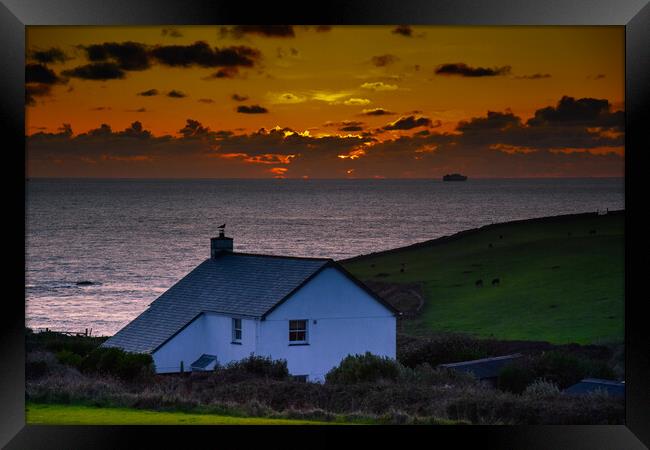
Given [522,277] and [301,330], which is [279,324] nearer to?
[301,330]

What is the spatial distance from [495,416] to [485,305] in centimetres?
3117

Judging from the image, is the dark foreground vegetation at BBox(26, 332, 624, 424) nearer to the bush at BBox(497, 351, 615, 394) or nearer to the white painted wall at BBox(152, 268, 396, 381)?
the bush at BBox(497, 351, 615, 394)

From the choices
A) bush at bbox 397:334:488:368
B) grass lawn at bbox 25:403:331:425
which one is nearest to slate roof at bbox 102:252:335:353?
bush at bbox 397:334:488:368

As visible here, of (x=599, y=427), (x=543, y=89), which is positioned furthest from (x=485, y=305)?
(x=599, y=427)

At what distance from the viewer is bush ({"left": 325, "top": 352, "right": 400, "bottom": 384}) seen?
26594 millimetres

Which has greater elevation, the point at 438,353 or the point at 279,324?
the point at 279,324

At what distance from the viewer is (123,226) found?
9669 centimetres

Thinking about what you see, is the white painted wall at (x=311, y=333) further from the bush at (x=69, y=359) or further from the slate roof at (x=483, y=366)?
the bush at (x=69, y=359)

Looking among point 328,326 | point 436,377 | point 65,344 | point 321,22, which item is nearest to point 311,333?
point 328,326

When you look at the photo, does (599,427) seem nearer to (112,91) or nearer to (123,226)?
(112,91)

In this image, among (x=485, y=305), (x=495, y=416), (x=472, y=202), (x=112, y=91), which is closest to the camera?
(x=495, y=416)

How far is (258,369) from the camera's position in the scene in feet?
90.5

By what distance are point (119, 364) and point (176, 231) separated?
63.6 m

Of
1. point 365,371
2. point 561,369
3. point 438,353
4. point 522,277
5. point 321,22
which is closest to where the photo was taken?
point 321,22
